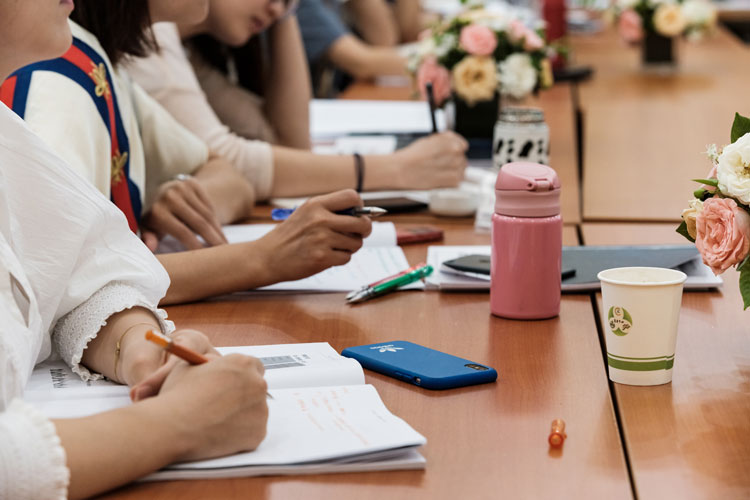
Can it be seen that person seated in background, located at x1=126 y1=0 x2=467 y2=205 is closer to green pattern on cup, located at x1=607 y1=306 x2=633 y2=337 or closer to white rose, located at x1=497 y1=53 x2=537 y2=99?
white rose, located at x1=497 y1=53 x2=537 y2=99

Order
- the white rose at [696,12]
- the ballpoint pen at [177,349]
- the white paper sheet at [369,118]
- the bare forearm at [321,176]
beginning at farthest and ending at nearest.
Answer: the white rose at [696,12] → the white paper sheet at [369,118] → the bare forearm at [321,176] → the ballpoint pen at [177,349]

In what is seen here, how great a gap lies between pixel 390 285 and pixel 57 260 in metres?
0.48

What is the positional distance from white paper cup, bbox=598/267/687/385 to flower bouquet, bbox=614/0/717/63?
2846 mm

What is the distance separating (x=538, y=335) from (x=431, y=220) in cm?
65

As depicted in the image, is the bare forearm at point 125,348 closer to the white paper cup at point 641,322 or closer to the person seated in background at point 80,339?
the person seated in background at point 80,339

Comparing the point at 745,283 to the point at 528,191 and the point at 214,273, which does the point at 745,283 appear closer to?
the point at 528,191

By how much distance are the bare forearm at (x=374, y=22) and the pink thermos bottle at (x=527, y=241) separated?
3.47 metres

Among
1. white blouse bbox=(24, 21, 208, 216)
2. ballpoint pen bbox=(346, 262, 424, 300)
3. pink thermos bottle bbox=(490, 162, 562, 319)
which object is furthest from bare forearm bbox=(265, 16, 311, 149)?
pink thermos bottle bbox=(490, 162, 562, 319)

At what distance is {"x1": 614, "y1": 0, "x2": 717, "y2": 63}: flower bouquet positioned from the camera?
11.9ft

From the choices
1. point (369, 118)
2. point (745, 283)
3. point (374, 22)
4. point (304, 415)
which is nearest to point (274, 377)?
point (304, 415)

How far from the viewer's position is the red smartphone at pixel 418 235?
64.7 inches

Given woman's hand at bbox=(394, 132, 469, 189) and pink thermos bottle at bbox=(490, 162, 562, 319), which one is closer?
pink thermos bottle at bbox=(490, 162, 562, 319)

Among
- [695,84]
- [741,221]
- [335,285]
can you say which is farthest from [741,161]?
[695,84]

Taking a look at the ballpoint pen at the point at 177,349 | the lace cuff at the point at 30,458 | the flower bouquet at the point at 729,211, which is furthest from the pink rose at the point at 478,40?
the lace cuff at the point at 30,458
